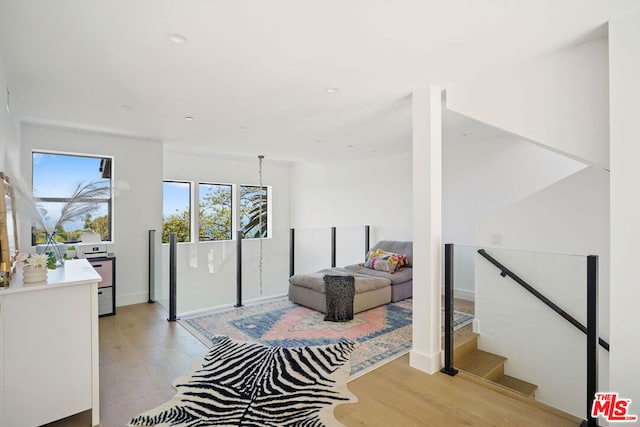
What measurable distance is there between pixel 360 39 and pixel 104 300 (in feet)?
14.4

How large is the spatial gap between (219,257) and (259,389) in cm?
263

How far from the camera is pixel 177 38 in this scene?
2.13 m

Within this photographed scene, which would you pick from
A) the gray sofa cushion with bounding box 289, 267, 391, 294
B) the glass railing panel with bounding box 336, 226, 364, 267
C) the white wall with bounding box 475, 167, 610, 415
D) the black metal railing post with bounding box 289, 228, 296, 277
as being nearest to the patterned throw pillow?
the gray sofa cushion with bounding box 289, 267, 391, 294

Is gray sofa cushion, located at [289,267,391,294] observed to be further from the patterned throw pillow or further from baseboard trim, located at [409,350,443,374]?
baseboard trim, located at [409,350,443,374]

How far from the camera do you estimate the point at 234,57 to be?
2410 millimetres

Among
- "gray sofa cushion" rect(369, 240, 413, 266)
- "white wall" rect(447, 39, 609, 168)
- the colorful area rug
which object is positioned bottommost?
the colorful area rug

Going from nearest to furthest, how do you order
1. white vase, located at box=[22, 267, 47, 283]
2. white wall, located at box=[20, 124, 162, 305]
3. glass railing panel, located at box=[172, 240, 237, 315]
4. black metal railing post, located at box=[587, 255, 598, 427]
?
white vase, located at box=[22, 267, 47, 283], black metal railing post, located at box=[587, 255, 598, 427], glass railing panel, located at box=[172, 240, 237, 315], white wall, located at box=[20, 124, 162, 305]

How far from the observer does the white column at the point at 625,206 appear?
1.91 m

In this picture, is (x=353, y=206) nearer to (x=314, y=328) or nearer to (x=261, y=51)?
(x=314, y=328)

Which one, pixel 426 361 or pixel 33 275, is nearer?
pixel 33 275

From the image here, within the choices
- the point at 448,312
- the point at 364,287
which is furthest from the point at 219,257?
the point at 448,312

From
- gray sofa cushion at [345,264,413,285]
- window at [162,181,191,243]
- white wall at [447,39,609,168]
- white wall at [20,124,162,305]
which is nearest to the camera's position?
white wall at [447,39,609,168]
